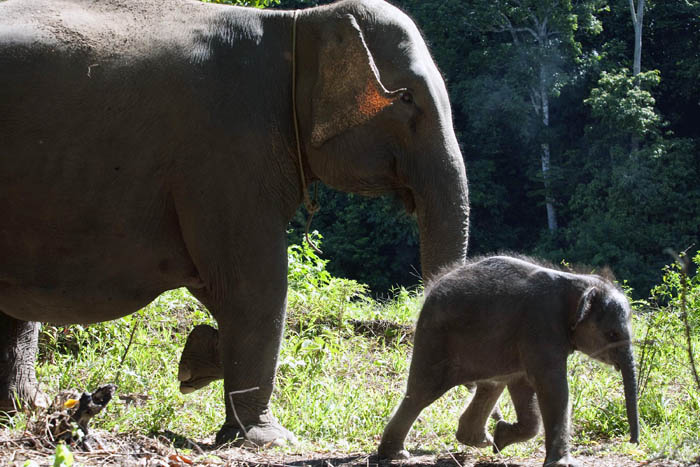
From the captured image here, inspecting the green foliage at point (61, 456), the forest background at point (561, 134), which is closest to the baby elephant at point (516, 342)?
the green foliage at point (61, 456)

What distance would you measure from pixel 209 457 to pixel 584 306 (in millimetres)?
1603

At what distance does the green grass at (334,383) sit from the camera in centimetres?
508

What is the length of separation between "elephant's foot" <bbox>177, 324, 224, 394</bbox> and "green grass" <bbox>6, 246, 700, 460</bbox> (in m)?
0.30

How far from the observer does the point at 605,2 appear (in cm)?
2856

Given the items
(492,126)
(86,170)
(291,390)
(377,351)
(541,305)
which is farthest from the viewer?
(492,126)

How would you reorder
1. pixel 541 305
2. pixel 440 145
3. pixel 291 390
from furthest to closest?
pixel 291 390, pixel 440 145, pixel 541 305


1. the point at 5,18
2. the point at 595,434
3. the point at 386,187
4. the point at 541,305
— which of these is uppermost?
the point at 5,18

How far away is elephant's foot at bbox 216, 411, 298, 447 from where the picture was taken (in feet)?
14.9

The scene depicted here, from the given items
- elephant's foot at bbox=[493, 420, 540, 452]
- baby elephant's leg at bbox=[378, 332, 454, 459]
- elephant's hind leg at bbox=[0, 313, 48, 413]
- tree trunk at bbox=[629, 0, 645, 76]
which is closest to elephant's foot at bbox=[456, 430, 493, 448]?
elephant's foot at bbox=[493, 420, 540, 452]

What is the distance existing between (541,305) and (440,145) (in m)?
1.31

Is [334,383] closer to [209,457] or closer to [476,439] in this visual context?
[476,439]

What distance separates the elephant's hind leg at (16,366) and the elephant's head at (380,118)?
201 centimetres

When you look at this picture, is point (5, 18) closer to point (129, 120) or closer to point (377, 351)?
point (129, 120)

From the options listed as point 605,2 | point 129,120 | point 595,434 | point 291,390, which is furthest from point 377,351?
point 605,2
